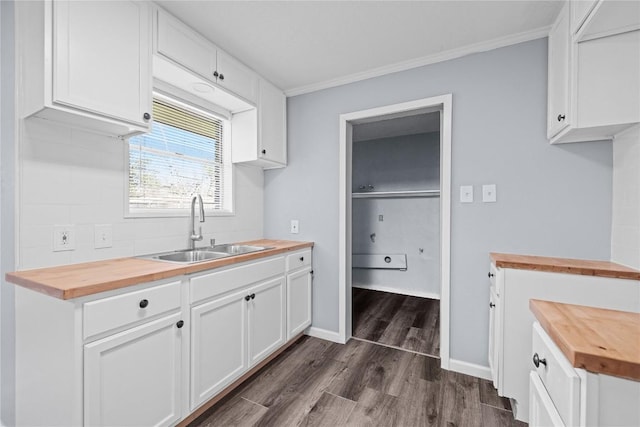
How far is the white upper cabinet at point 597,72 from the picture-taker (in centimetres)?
143

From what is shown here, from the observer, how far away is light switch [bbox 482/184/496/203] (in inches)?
80.1

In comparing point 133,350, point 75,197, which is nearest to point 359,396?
point 133,350

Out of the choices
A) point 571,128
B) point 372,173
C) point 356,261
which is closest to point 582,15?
point 571,128

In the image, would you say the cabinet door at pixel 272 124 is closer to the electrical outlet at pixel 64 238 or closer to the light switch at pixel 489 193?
the electrical outlet at pixel 64 238

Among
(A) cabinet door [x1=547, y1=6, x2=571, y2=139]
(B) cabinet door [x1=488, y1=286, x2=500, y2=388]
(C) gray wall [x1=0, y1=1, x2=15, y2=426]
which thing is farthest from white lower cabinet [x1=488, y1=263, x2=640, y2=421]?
(C) gray wall [x1=0, y1=1, x2=15, y2=426]

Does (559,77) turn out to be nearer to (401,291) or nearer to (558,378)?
(558,378)

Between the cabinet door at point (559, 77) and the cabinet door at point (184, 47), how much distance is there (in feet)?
7.21

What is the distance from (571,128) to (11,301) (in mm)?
2976

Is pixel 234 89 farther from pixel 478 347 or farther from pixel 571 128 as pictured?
pixel 478 347

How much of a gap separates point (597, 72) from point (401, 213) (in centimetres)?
280

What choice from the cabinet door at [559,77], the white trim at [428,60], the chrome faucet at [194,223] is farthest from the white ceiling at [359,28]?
the chrome faucet at [194,223]

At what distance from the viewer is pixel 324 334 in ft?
8.86

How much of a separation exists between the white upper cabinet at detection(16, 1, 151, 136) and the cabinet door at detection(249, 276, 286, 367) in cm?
130

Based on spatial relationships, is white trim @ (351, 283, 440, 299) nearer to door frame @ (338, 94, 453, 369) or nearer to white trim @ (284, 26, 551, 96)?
door frame @ (338, 94, 453, 369)
